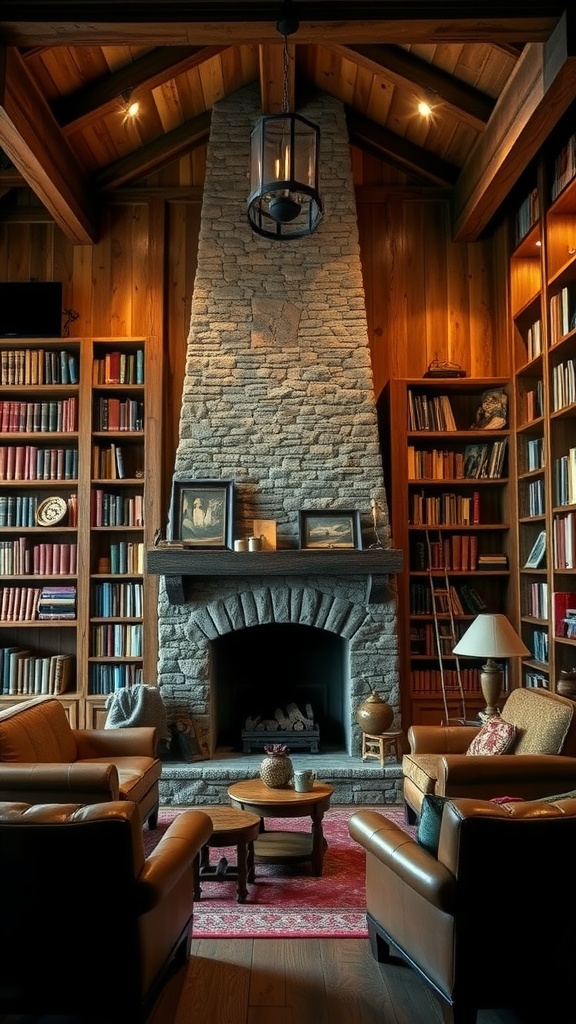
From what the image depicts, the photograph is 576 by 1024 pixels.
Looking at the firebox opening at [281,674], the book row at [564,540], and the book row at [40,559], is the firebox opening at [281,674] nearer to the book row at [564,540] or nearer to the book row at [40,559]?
the book row at [40,559]

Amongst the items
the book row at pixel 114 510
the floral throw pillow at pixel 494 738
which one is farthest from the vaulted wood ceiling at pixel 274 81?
the floral throw pillow at pixel 494 738

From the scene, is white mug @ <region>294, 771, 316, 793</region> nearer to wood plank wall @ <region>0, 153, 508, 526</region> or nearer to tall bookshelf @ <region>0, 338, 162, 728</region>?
tall bookshelf @ <region>0, 338, 162, 728</region>

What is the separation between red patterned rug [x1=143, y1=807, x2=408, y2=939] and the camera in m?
3.20

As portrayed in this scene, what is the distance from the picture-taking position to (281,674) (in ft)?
19.8

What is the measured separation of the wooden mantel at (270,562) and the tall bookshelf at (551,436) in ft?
3.27

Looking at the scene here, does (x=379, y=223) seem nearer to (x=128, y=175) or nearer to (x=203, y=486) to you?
(x=128, y=175)

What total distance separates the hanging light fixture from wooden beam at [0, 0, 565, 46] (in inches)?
7.1

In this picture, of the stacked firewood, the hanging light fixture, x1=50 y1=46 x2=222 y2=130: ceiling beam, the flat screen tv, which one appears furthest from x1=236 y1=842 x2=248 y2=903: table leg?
x1=50 y1=46 x2=222 y2=130: ceiling beam

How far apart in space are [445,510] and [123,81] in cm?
370

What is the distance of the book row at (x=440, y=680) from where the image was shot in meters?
5.88

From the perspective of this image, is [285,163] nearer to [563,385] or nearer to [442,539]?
[563,385]

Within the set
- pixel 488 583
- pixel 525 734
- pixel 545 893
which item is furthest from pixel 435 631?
pixel 545 893

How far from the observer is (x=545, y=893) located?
2.25m

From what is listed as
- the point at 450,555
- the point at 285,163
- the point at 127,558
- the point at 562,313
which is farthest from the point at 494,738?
the point at 127,558
